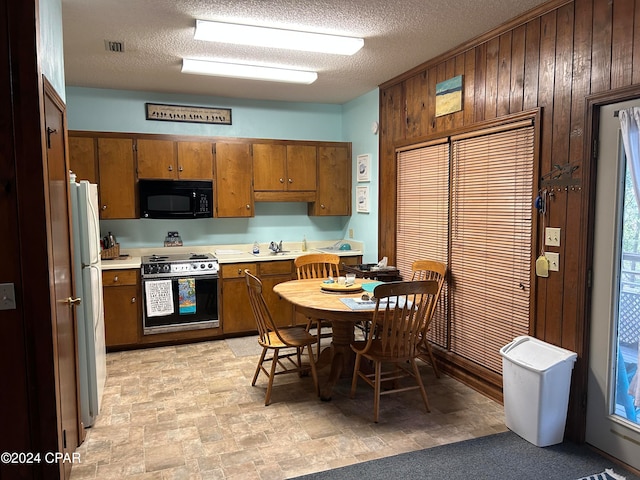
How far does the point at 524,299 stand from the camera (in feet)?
10.3

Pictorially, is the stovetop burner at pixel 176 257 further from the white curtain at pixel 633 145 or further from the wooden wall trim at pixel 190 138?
the white curtain at pixel 633 145

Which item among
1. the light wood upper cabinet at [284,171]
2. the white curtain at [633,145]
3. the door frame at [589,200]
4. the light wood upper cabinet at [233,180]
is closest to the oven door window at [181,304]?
the light wood upper cabinet at [233,180]

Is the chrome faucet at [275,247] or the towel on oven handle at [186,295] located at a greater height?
the chrome faucet at [275,247]

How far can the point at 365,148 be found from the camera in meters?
5.35

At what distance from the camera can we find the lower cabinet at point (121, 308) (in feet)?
14.7

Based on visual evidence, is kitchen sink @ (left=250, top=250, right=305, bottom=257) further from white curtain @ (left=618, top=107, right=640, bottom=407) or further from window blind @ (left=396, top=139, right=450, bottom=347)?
white curtain @ (left=618, top=107, right=640, bottom=407)

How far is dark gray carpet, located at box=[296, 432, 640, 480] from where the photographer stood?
2.44m

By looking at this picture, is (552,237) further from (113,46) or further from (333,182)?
(113,46)

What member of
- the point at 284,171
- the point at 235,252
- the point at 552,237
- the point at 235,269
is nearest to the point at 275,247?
the point at 235,252

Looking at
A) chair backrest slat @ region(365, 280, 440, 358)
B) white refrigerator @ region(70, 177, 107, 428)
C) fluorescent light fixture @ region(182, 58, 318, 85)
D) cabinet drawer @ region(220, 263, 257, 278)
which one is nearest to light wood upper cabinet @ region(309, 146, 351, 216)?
cabinet drawer @ region(220, 263, 257, 278)

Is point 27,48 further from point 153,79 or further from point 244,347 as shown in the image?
point 244,347

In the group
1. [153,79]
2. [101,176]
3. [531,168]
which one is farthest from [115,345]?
[531,168]

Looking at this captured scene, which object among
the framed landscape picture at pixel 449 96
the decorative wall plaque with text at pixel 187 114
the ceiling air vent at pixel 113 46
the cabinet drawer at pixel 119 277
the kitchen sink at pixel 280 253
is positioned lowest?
the cabinet drawer at pixel 119 277

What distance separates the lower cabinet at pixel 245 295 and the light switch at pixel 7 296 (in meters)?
3.05
